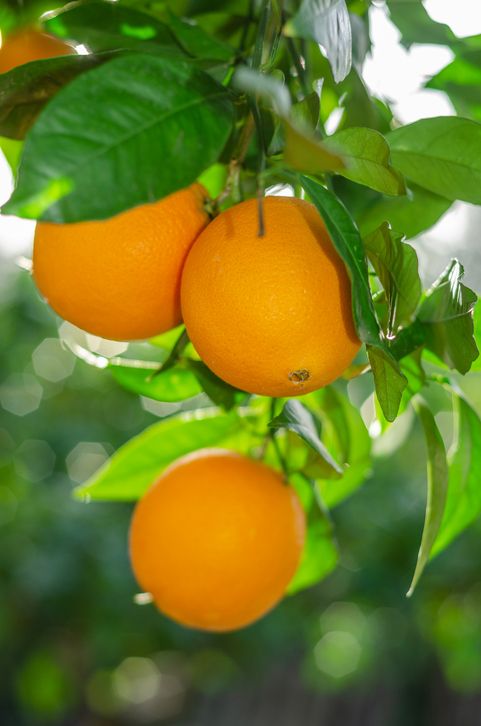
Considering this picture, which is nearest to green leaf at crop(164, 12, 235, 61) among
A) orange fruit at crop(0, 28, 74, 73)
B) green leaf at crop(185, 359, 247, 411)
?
orange fruit at crop(0, 28, 74, 73)

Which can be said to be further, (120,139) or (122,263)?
(122,263)

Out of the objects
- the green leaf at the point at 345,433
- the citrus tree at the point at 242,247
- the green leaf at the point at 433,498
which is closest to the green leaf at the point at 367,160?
the citrus tree at the point at 242,247

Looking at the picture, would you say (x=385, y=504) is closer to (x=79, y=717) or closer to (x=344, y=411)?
(x=79, y=717)

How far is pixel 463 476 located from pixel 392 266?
279 mm

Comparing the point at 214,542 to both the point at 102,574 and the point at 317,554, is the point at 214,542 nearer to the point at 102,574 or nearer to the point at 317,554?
the point at 317,554

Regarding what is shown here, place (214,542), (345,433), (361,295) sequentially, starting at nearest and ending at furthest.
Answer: (361,295), (214,542), (345,433)

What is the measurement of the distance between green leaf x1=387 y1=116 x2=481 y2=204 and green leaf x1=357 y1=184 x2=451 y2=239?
11 centimetres

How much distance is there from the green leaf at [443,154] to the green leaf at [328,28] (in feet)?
0.44

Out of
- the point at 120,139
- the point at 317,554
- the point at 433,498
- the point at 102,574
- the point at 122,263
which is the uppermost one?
the point at 120,139

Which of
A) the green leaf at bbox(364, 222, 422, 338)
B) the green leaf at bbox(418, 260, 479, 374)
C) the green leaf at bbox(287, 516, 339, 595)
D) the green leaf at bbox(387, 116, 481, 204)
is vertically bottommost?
the green leaf at bbox(287, 516, 339, 595)

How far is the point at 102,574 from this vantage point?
2641 millimetres

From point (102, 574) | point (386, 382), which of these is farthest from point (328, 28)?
point (102, 574)

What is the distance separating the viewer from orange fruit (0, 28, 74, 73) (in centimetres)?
68

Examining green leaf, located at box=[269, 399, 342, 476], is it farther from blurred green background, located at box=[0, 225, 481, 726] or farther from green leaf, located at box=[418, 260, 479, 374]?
blurred green background, located at box=[0, 225, 481, 726]
